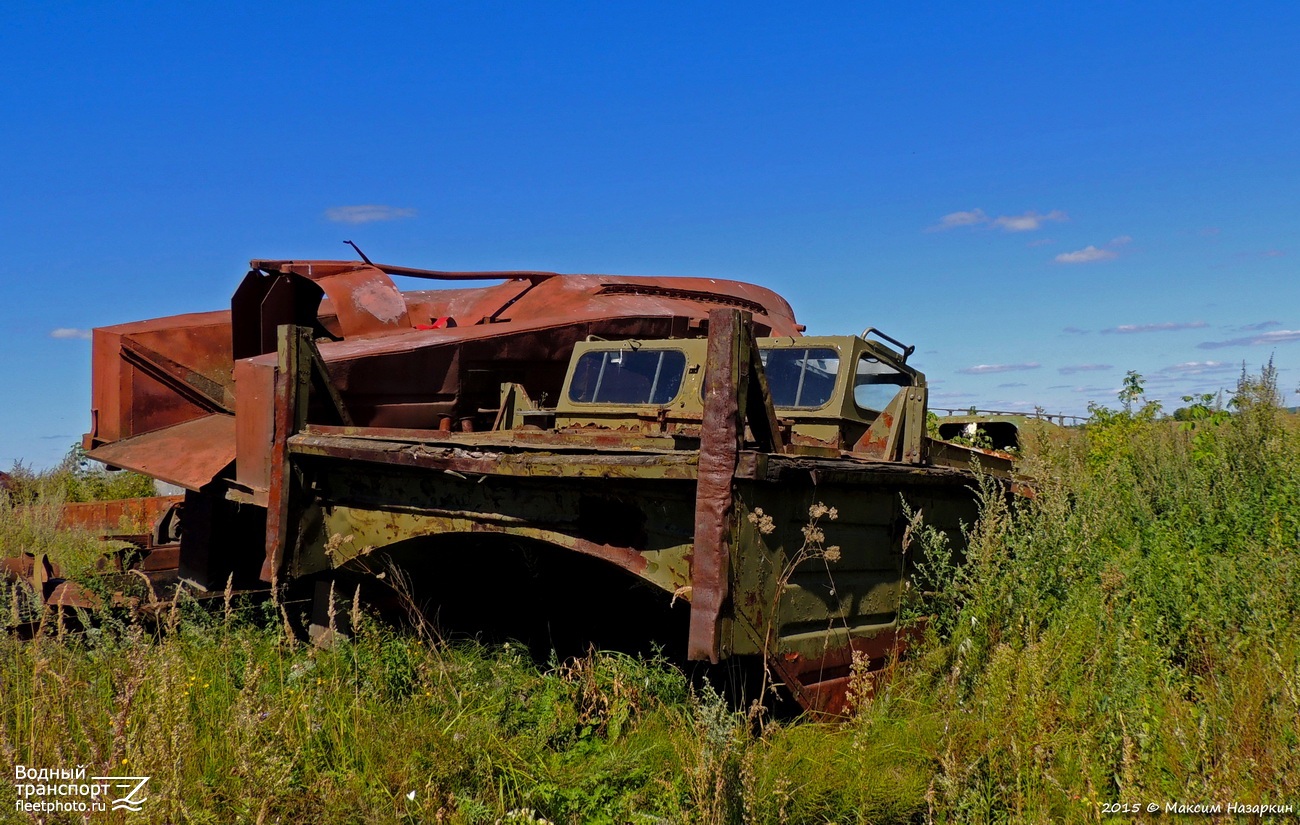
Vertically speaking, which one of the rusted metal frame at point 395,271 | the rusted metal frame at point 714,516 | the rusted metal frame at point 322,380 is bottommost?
the rusted metal frame at point 714,516

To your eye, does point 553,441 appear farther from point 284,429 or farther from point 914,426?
point 914,426

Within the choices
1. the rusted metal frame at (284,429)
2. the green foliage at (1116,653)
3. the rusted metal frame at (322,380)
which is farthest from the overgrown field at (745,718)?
the rusted metal frame at (322,380)

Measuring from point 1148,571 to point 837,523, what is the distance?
2.35 m

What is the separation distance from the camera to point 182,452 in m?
6.04

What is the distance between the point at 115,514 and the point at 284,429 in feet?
30.1

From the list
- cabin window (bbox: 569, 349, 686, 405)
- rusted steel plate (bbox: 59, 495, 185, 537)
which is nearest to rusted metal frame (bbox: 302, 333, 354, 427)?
cabin window (bbox: 569, 349, 686, 405)

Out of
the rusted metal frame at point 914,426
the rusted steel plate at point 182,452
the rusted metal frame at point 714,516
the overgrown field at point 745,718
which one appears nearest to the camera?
the overgrown field at point 745,718

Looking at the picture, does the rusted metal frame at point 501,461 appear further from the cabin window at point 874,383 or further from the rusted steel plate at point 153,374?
the cabin window at point 874,383

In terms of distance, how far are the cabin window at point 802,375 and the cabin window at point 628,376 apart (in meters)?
0.55

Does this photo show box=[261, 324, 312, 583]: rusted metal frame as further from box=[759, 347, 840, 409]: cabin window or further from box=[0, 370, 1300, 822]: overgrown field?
box=[759, 347, 840, 409]: cabin window

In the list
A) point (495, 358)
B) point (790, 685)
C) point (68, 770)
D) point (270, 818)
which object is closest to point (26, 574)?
point (495, 358)

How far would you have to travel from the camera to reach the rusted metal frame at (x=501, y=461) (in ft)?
12.0

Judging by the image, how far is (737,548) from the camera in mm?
3588

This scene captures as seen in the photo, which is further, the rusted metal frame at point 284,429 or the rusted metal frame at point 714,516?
the rusted metal frame at point 284,429
